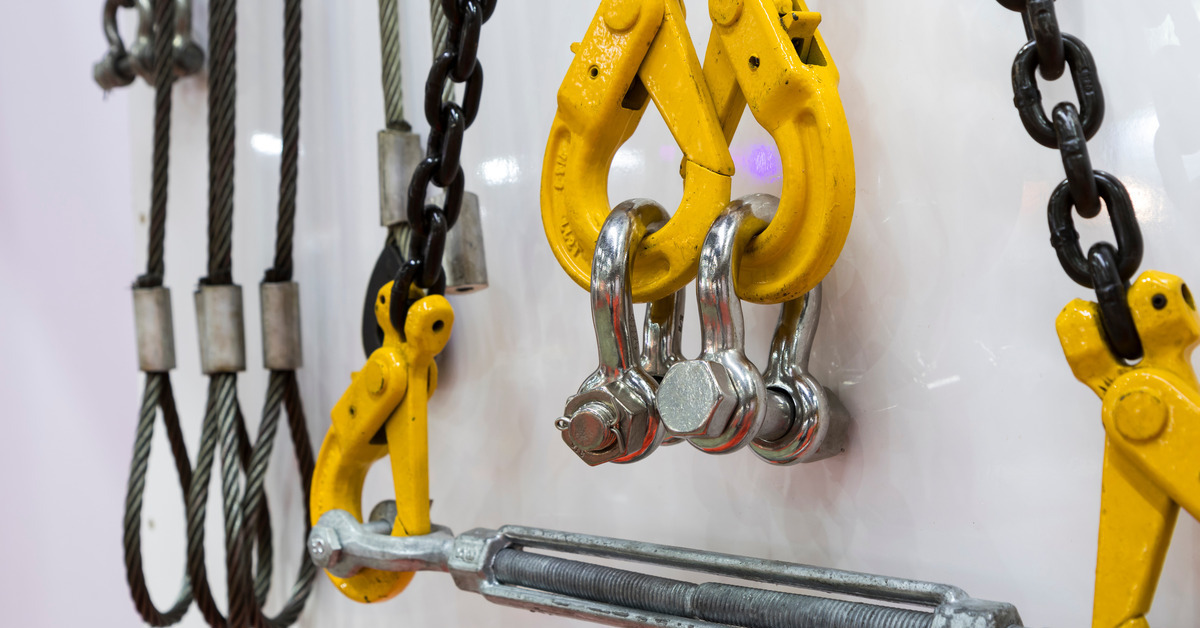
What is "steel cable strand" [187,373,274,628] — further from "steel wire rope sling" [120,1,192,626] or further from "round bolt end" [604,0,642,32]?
"round bolt end" [604,0,642,32]

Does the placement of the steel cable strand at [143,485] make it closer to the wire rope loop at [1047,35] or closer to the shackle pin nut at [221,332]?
the shackle pin nut at [221,332]

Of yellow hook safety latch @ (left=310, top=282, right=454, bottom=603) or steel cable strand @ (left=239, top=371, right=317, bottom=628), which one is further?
steel cable strand @ (left=239, top=371, right=317, bottom=628)

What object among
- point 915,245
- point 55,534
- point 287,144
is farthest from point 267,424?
point 55,534

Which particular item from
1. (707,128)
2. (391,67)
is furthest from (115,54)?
(707,128)

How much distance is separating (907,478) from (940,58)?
188mm

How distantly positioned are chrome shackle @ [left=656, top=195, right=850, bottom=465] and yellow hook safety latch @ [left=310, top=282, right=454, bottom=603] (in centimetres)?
17

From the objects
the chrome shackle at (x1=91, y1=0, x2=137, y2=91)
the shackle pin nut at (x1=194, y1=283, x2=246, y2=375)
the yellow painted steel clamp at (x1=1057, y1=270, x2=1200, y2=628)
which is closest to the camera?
the yellow painted steel clamp at (x1=1057, y1=270, x2=1200, y2=628)

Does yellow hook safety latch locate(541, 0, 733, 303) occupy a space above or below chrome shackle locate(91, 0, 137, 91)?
below

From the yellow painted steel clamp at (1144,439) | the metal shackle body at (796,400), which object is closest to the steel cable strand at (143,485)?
the metal shackle body at (796,400)

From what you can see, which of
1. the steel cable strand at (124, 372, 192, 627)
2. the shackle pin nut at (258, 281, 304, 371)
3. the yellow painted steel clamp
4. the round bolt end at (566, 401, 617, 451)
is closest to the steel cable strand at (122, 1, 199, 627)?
the steel cable strand at (124, 372, 192, 627)

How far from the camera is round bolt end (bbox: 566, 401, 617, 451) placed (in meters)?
0.39

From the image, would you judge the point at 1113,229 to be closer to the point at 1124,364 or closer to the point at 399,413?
the point at 1124,364

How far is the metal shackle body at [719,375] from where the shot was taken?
361 millimetres

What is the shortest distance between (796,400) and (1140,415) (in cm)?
14
